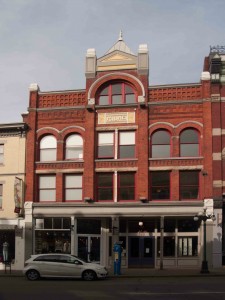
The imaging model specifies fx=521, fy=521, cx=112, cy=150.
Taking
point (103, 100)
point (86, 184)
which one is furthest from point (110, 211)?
point (103, 100)

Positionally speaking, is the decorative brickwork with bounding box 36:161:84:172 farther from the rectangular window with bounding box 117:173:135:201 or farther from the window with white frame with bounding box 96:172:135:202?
the rectangular window with bounding box 117:173:135:201

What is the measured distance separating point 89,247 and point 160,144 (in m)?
8.70

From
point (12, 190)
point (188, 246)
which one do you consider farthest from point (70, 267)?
point (12, 190)

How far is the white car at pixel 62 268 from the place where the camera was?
26.2 m

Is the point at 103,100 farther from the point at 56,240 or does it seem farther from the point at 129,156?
the point at 56,240

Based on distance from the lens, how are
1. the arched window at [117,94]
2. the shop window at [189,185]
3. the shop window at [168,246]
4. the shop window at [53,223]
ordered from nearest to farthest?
the shop window at [189,185]
the shop window at [168,246]
the shop window at [53,223]
the arched window at [117,94]

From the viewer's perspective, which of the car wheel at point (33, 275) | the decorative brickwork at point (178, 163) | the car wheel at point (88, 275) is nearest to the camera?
the car wheel at point (88, 275)

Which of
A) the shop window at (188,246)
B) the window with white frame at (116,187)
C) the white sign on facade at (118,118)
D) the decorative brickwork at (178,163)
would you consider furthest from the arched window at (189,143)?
the shop window at (188,246)

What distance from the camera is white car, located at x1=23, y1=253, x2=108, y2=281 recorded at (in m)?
26.2

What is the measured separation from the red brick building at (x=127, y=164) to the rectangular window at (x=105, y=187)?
70 millimetres

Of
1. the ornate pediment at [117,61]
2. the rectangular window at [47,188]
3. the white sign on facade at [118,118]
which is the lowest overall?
the rectangular window at [47,188]

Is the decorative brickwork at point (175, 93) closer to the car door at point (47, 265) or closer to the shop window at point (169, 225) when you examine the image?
the shop window at point (169, 225)

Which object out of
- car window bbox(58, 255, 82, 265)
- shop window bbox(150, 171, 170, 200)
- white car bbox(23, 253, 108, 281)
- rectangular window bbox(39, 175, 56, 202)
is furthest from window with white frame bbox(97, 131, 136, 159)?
white car bbox(23, 253, 108, 281)

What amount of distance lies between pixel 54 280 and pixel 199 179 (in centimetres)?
1297
